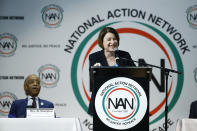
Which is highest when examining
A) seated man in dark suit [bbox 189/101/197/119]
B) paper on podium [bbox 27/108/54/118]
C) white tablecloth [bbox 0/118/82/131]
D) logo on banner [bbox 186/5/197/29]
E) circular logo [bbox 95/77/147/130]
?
logo on banner [bbox 186/5/197/29]

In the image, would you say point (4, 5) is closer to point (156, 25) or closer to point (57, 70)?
point (57, 70)

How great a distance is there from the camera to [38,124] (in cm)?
251

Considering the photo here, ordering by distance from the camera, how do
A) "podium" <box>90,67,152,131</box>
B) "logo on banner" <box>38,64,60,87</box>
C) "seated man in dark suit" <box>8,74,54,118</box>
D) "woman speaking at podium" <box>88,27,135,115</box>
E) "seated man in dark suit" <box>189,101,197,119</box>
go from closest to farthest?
"podium" <box>90,67,152,131</box> → "seated man in dark suit" <box>8,74,54,118</box> → "seated man in dark suit" <box>189,101,197,119</box> → "woman speaking at podium" <box>88,27,135,115</box> → "logo on banner" <box>38,64,60,87</box>

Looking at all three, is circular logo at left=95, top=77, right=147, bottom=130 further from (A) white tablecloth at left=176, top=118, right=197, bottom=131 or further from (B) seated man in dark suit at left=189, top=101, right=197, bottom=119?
(B) seated man in dark suit at left=189, top=101, right=197, bottom=119

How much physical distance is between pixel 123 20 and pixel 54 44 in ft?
3.84

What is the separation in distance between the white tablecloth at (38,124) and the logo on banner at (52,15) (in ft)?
9.39

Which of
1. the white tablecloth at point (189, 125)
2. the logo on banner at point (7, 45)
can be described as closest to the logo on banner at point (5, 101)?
the logo on banner at point (7, 45)

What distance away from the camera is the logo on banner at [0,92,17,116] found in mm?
5164

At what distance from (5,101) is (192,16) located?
3.28 metres

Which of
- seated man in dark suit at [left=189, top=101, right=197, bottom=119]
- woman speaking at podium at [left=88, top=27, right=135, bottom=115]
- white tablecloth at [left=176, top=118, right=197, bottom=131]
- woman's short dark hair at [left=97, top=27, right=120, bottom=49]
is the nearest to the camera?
white tablecloth at [left=176, top=118, right=197, bottom=131]

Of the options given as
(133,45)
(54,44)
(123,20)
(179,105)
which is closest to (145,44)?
(133,45)

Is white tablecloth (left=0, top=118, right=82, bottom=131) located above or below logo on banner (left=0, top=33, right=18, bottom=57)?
below

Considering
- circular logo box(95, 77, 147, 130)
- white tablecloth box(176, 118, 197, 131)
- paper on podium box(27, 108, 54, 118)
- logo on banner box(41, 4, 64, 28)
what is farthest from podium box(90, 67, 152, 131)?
logo on banner box(41, 4, 64, 28)

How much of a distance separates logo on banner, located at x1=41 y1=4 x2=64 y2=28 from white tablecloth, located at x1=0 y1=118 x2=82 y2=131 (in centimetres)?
286
